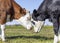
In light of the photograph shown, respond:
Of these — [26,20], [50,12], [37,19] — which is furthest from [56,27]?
[26,20]

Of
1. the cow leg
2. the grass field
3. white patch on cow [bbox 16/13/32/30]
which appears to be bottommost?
the grass field

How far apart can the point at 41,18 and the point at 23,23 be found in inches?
145

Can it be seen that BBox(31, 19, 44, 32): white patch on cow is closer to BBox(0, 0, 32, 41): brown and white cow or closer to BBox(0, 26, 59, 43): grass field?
BBox(0, 26, 59, 43): grass field

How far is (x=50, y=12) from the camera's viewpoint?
16.3m

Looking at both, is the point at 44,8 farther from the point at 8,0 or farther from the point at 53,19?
the point at 8,0

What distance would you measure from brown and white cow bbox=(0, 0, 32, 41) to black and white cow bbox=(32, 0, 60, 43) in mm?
2318

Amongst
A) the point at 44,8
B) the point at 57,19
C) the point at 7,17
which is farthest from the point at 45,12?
the point at 7,17

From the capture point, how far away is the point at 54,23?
1581cm

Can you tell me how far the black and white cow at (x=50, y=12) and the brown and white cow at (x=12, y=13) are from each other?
232 centimetres

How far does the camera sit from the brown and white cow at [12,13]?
1956cm

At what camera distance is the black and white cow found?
15.7 metres

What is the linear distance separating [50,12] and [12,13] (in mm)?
4550

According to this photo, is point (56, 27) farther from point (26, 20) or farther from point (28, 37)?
point (28, 37)

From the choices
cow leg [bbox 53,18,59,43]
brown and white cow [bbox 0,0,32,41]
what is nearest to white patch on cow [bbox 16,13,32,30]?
brown and white cow [bbox 0,0,32,41]
